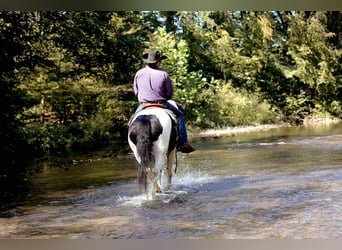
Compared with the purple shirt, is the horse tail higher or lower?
lower

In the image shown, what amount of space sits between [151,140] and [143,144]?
7cm

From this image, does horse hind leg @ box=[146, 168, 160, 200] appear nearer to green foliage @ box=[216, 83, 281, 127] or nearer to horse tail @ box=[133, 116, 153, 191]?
horse tail @ box=[133, 116, 153, 191]

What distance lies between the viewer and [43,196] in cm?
356

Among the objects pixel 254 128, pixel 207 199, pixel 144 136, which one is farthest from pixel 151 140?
pixel 254 128

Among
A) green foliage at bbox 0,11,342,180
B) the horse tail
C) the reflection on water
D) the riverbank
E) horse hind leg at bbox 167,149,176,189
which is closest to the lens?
the reflection on water

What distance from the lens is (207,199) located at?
3.33m

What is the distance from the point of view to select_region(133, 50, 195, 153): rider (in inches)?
136

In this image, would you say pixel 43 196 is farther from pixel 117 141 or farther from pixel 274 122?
pixel 274 122

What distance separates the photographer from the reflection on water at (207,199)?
2.96 m

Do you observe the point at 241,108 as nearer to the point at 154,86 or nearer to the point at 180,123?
the point at 180,123

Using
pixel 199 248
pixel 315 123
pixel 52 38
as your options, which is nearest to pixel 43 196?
pixel 199 248

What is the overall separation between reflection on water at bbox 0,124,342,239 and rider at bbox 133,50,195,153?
494 millimetres

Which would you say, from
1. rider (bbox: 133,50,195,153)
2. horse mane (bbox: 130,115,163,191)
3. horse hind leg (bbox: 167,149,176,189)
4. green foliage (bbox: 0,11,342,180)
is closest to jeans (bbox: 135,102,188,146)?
rider (bbox: 133,50,195,153)

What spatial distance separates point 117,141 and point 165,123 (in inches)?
50.2
